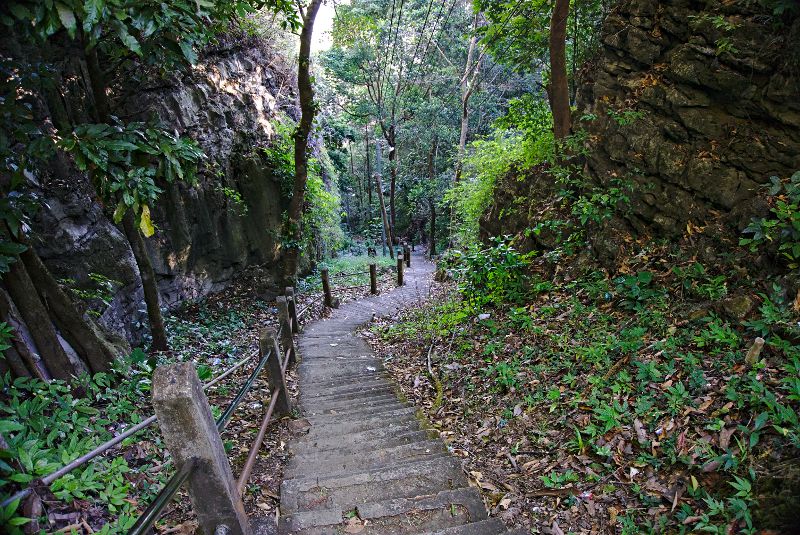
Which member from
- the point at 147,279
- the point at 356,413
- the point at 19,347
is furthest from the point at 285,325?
the point at 19,347

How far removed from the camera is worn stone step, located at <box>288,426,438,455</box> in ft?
13.2

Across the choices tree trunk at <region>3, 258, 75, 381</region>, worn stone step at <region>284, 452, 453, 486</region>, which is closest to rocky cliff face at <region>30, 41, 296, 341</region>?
tree trunk at <region>3, 258, 75, 381</region>

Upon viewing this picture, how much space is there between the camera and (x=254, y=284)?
1099 centimetres

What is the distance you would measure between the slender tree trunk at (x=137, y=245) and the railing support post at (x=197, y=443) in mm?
3438

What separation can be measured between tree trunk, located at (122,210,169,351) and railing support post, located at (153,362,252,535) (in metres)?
4.20

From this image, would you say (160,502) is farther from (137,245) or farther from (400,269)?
(400,269)

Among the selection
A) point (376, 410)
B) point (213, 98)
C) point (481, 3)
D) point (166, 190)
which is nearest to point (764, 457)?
point (376, 410)

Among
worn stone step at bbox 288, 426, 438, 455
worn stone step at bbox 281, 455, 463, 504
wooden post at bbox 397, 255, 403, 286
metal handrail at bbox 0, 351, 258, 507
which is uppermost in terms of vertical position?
metal handrail at bbox 0, 351, 258, 507

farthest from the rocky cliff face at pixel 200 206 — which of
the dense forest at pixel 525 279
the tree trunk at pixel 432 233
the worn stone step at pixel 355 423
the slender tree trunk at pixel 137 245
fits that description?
the tree trunk at pixel 432 233

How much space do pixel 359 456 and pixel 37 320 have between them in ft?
10.9

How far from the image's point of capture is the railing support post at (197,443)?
208cm

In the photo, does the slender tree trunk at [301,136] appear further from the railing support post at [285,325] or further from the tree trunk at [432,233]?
the tree trunk at [432,233]

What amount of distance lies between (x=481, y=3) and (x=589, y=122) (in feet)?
10.6

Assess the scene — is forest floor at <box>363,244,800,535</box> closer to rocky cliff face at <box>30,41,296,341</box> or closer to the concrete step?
the concrete step
